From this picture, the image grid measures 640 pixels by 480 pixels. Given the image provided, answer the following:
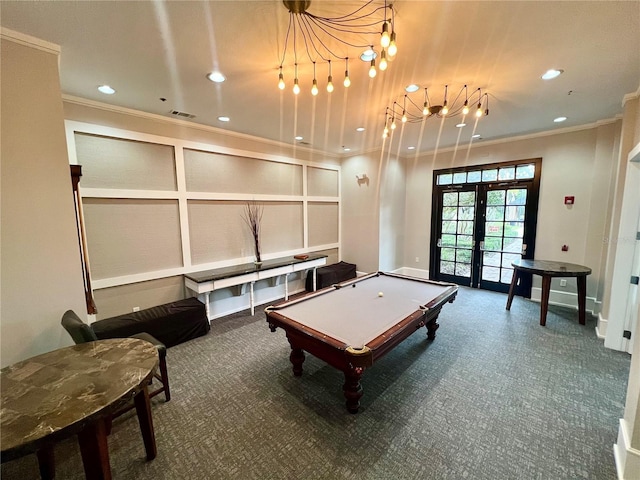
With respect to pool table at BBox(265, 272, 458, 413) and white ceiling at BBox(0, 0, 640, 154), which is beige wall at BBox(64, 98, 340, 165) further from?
pool table at BBox(265, 272, 458, 413)

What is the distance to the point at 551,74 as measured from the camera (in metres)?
2.45

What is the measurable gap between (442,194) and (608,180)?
95.6 inches

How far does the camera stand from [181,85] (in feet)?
8.63

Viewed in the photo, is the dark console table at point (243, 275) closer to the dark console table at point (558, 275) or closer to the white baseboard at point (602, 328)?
the dark console table at point (558, 275)

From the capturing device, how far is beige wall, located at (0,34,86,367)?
1.87 metres

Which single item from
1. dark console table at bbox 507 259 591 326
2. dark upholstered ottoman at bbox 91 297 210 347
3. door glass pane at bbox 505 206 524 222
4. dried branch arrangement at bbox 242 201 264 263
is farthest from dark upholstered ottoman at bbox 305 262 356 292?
door glass pane at bbox 505 206 524 222

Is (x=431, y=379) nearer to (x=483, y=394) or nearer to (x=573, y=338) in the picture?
(x=483, y=394)

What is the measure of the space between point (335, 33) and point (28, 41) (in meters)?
2.23

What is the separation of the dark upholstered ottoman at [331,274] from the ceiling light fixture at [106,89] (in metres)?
3.90

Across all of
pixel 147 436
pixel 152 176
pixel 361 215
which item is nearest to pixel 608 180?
pixel 361 215

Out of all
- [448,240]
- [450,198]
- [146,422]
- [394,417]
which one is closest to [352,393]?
[394,417]

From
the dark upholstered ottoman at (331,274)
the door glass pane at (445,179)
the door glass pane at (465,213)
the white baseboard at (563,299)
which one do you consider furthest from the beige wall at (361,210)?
the white baseboard at (563,299)

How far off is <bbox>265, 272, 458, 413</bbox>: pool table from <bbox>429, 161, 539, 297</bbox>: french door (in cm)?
264

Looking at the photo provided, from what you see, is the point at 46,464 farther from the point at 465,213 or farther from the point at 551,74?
the point at 465,213
